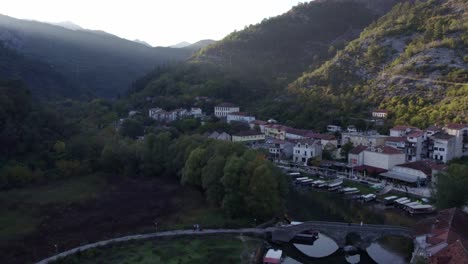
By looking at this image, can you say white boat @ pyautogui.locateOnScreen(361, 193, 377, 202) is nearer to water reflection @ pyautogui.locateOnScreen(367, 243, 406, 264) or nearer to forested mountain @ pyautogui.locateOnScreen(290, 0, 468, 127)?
water reflection @ pyautogui.locateOnScreen(367, 243, 406, 264)

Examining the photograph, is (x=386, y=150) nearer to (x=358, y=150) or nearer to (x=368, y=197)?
(x=358, y=150)

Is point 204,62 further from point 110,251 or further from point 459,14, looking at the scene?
point 110,251

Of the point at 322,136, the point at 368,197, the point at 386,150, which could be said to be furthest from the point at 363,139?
the point at 368,197

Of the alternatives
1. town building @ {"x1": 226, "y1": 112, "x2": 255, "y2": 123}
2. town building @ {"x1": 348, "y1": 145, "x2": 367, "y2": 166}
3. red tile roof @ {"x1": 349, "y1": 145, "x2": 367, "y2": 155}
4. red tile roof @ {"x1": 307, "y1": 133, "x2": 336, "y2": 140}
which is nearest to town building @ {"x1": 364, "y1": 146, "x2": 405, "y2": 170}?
town building @ {"x1": 348, "y1": 145, "x2": 367, "y2": 166}

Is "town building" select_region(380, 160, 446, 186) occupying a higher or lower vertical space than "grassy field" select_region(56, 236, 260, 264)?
higher

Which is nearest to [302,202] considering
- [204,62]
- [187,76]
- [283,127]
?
[283,127]
